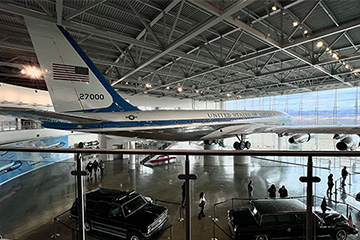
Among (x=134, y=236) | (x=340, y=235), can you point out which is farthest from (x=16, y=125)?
(x=340, y=235)

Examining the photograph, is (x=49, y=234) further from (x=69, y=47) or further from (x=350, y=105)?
(x=350, y=105)

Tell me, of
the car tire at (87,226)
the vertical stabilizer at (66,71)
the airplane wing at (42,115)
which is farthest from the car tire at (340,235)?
the vertical stabilizer at (66,71)

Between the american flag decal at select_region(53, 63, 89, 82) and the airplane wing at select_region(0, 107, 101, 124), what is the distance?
1.43m

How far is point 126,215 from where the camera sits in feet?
8.52

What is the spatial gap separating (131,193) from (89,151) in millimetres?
1142

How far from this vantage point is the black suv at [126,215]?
225cm

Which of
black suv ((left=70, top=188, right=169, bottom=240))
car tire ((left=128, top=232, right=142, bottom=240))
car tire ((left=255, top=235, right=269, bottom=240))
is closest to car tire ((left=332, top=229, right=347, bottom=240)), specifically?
car tire ((left=255, top=235, right=269, bottom=240))

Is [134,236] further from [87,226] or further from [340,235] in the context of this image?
[340,235]

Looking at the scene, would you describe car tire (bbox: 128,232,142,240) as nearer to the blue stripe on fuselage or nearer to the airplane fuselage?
the airplane fuselage

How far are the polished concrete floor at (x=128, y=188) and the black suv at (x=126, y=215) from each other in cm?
13

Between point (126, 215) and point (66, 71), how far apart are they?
523cm

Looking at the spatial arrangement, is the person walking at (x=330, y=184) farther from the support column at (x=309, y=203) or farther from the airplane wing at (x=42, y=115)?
the airplane wing at (x=42, y=115)

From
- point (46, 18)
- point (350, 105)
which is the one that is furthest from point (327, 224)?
point (350, 105)

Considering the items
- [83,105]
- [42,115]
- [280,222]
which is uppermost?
[83,105]
